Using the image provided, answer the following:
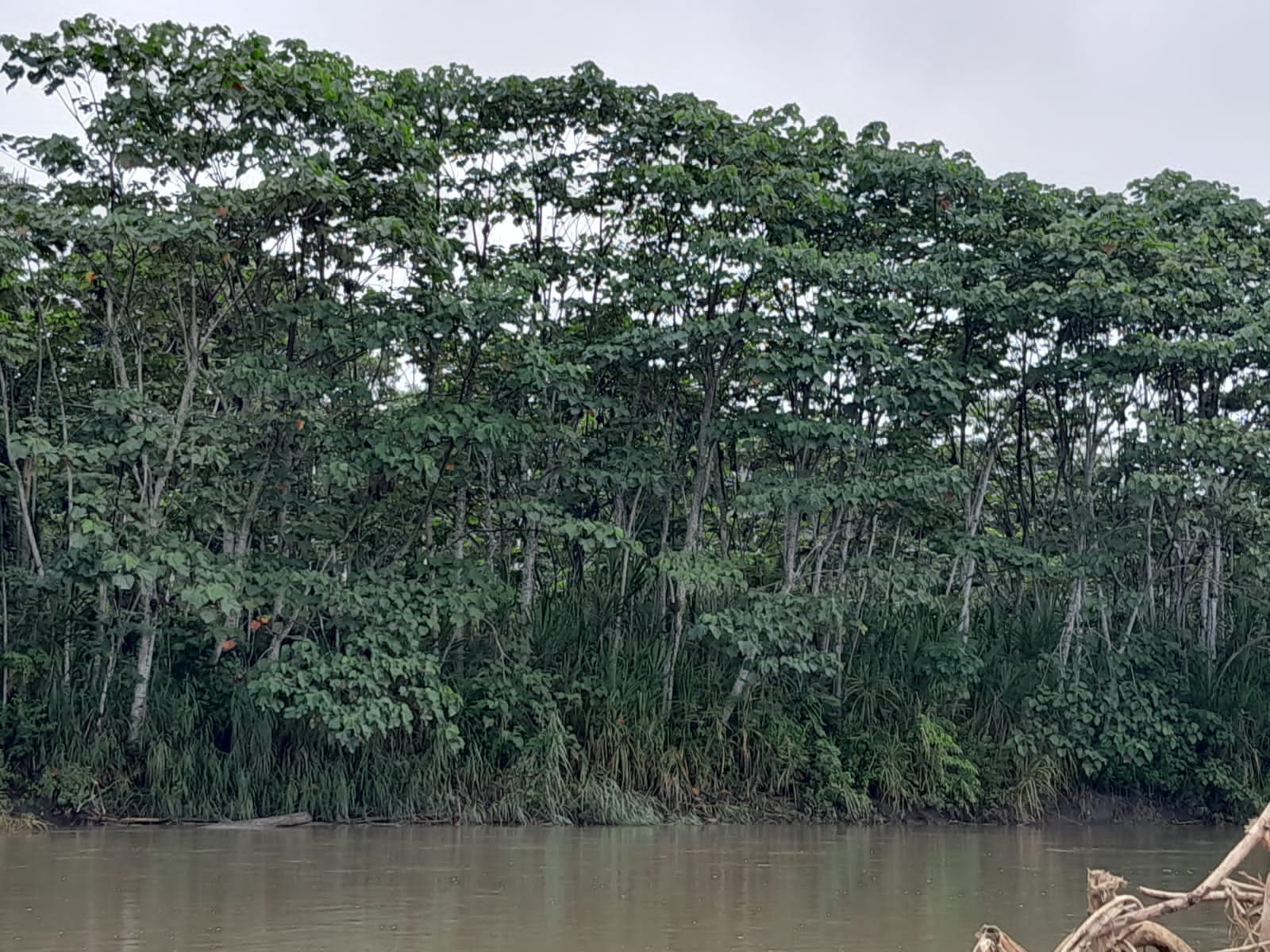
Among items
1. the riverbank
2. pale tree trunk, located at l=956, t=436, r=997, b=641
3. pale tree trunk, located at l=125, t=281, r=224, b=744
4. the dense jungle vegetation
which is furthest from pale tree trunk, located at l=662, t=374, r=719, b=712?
pale tree trunk, located at l=125, t=281, r=224, b=744

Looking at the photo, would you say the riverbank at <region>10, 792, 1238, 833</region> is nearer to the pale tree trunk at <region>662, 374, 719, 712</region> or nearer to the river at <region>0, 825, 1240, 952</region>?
the river at <region>0, 825, 1240, 952</region>

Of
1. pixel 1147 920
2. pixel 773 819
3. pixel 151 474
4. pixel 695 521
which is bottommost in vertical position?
pixel 773 819

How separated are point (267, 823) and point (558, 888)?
3.76m

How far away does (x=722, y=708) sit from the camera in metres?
13.4

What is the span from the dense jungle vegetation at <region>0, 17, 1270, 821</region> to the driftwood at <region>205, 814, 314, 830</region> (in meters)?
0.21

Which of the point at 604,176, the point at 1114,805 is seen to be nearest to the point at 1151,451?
the point at 1114,805

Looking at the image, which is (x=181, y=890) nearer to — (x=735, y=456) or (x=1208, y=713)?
(x=735, y=456)

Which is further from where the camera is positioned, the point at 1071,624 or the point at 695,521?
the point at 1071,624

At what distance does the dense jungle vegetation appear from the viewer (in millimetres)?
11867

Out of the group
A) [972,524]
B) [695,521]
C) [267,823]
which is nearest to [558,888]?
[267,823]

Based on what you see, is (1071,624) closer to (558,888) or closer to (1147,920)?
(558,888)

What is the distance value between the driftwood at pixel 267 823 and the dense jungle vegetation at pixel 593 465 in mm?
213

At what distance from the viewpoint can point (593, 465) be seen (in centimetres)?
1373

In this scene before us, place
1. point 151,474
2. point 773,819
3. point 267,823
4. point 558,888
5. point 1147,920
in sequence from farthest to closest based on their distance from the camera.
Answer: point 773,819
point 151,474
point 267,823
point 558,888
point 1147,920
